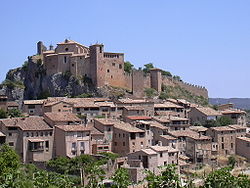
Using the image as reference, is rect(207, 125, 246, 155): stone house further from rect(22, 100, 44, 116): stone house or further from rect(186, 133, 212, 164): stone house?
rect(22, 100, 44, 116): stone house

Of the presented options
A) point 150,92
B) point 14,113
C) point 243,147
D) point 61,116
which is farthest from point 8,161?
point 150,92

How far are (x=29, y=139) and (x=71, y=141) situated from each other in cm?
427

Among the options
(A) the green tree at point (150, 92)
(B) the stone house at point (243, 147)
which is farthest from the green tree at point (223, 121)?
(A) the green tree at point (150, 92)

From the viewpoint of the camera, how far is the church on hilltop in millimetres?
85375

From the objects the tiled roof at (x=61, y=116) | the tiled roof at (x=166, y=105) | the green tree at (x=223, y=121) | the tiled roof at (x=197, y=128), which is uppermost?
the tiled roof at (x=166, y=105)

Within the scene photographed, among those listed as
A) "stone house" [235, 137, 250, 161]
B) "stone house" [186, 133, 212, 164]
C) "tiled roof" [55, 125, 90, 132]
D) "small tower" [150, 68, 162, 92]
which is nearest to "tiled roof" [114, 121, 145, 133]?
"tiled roof" [55, 125, 90, 132]

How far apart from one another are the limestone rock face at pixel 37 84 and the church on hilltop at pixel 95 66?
3.51ft

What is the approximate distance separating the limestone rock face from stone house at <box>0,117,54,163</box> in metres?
23.7

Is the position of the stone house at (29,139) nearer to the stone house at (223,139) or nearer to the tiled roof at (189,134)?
the tiled roof at (189,134)

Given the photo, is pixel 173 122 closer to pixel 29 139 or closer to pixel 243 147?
pixel 243 147

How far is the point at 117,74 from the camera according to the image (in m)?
88.1

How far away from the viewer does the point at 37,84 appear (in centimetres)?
9156

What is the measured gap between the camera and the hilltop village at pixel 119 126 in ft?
199

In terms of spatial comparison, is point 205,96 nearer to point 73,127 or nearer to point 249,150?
point 249,150
